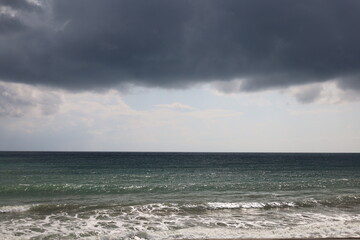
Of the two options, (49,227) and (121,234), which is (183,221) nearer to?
(121,234)

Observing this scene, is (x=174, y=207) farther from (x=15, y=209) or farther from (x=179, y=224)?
(x=15, y=209)

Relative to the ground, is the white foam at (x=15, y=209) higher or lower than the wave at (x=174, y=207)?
lower

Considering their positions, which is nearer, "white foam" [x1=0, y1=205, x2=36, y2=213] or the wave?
the wave

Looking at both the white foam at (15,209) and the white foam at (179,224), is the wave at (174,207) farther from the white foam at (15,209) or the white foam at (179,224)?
the white foam at (179,224)

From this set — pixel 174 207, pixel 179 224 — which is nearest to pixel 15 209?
pixel 174 207

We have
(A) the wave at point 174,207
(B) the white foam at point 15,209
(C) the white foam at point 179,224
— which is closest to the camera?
(C) the white foam at point 179,224

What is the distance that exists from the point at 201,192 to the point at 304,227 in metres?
14.9

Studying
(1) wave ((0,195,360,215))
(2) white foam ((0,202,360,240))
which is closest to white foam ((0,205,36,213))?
(1) wave ((0,195,360,215))

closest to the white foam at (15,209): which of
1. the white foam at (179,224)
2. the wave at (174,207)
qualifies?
the wave at (174,207)

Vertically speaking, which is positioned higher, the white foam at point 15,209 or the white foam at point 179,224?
the white foam at point 179,224

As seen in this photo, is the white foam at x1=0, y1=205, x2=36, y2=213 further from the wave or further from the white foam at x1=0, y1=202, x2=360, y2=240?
the white foam at x1=0, y1=202, x2=360, y2=240

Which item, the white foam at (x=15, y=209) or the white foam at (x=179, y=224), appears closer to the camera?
the white foam at (x=179, y=224)

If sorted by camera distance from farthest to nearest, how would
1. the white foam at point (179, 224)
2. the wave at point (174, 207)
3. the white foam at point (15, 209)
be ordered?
the white foam at point (15, 209), the wave at point (174, 207), the white foam at point (179, 224)

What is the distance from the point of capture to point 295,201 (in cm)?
2402
